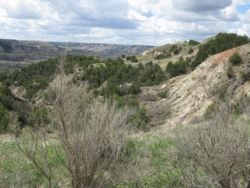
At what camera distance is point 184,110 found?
31094mm

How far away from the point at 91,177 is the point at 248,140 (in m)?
2.79

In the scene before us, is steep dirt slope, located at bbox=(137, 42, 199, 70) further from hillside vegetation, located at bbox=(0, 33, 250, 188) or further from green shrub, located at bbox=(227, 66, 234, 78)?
hillside vegetation, located at bbox=(0, 33, 250, 188)

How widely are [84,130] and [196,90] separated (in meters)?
25.4

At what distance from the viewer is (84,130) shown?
812cm

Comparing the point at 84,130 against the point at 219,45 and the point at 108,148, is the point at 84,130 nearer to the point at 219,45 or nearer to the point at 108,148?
the point at 108,148

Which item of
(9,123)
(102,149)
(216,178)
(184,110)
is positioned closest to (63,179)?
(102,149)

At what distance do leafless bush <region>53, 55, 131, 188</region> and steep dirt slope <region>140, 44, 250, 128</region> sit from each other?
19601mm

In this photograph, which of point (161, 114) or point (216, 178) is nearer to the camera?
point (216, 178)

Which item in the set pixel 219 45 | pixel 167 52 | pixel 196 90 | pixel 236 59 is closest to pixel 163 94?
pixel 196 90

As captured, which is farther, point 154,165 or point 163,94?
point 163,94

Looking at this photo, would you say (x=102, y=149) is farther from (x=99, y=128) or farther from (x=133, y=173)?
(x=133, y=173)

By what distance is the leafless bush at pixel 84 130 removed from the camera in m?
8.03

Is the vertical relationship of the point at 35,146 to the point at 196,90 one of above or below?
above

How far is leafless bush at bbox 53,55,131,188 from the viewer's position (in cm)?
803
